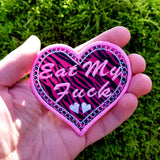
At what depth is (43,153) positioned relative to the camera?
188 centimetres

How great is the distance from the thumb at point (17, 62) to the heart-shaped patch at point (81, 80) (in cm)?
7

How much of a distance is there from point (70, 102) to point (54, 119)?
0.64 feet

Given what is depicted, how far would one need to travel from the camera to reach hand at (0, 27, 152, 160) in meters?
1.80

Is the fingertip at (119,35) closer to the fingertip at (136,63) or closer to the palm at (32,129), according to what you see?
the fingertip at (136,63)

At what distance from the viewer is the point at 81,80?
76.9 inches

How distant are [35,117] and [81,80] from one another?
1.49 ft

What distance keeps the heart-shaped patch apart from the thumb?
0.23 feet

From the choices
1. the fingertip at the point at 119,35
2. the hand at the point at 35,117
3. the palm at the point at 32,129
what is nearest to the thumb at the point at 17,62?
the hand at the point at 35,117

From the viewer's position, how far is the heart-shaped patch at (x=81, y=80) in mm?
1936

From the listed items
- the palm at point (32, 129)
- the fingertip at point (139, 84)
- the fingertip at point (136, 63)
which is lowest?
the palm at point (32, 129)

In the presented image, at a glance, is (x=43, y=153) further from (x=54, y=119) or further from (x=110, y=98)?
(x=110, y=98)

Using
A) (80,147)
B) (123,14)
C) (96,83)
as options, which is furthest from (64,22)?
(80,147)

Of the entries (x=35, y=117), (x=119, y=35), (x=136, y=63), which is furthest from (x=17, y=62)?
(x=136, y=63)

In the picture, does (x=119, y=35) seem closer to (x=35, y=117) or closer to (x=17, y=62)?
(x=17, y=62)
